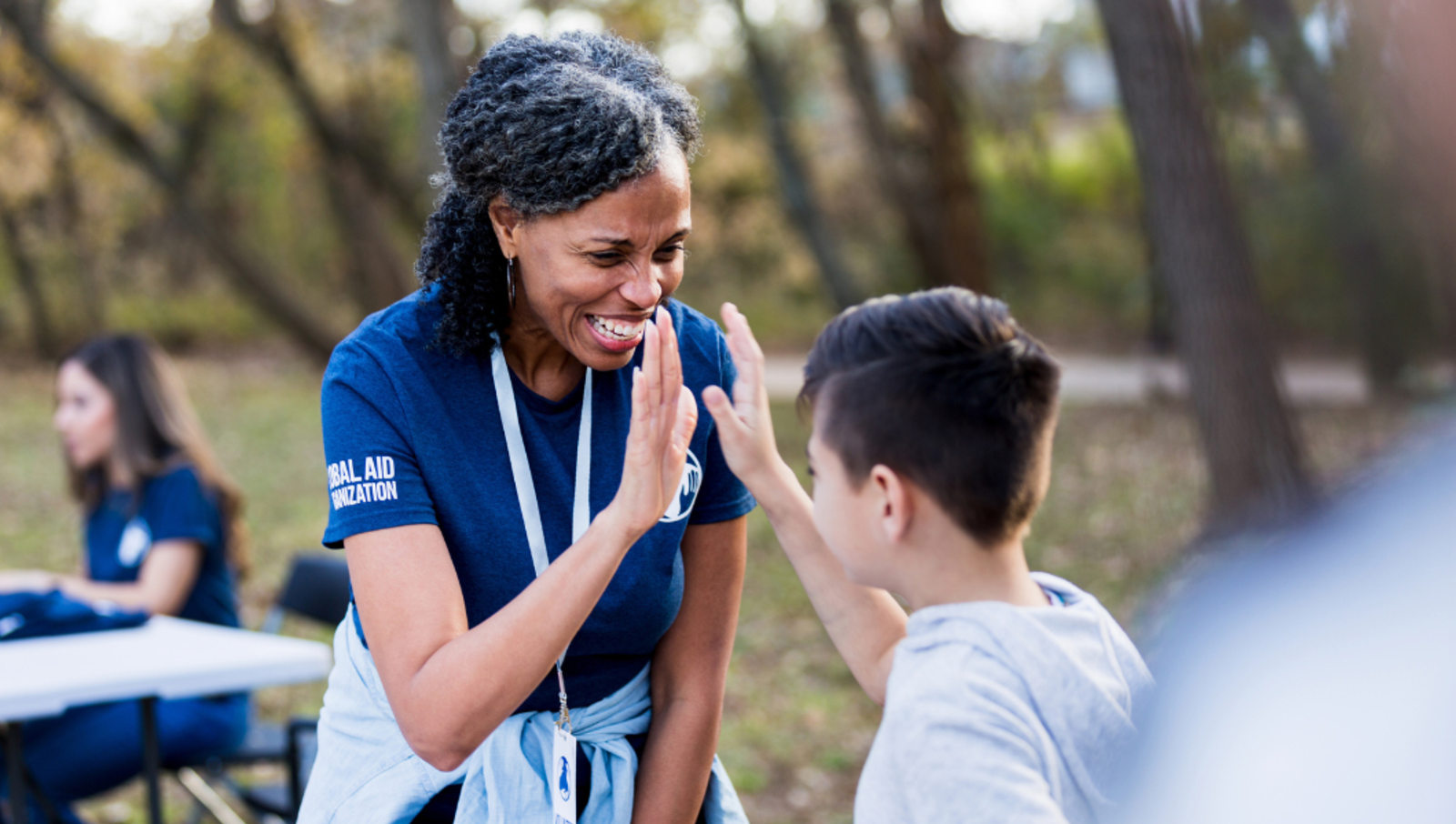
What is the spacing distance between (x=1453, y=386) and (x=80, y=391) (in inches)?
459

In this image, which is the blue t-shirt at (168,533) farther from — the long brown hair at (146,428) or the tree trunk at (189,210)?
the tree trunk at (189,210)

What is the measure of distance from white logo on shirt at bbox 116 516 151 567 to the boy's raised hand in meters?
2.78

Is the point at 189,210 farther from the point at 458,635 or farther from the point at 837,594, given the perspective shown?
the point at 837,594

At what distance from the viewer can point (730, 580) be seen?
6.62 feet

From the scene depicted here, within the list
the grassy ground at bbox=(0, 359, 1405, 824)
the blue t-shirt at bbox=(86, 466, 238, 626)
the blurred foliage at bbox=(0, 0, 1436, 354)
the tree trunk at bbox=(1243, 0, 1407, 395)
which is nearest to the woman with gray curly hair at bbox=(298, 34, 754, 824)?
the blue t-shirt at bbox=(86, 466, 238, 626)

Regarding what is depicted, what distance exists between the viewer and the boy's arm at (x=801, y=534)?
1710 mm

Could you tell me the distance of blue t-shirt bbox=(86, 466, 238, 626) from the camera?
3814mm

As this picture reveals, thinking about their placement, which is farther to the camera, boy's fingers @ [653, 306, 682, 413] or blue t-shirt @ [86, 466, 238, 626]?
blue t-shirt @ [86, 466, 238, 626]

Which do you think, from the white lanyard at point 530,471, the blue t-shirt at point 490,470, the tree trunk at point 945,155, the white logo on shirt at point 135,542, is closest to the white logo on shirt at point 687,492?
the blue t-shirt at point 490,470

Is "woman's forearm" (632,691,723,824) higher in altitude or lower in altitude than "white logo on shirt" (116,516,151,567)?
lower

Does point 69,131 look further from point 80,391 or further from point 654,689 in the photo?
point 654,689

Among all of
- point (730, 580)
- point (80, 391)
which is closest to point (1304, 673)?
point (730, 580)

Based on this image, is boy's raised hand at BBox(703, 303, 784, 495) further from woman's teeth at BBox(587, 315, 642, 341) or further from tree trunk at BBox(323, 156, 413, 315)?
tree trunk at BBox(323, 156, 413, 315)

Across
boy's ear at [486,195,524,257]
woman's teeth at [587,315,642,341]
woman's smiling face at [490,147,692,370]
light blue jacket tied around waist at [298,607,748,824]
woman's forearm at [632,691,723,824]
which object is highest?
boy's ear at [486,195,524,257]
